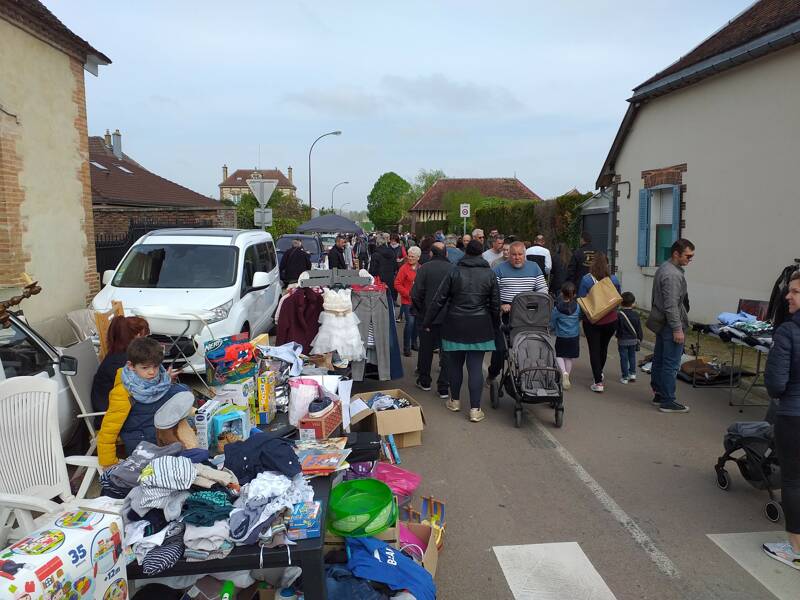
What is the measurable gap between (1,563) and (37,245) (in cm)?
903

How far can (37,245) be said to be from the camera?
32.3 ft

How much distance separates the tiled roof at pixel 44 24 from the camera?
9.00 m

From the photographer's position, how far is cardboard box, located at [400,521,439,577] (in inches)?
148

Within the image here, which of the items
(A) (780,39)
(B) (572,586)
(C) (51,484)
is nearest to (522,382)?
(B) (572,586)

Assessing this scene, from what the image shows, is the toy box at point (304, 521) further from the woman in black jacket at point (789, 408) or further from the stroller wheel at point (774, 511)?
the stroller wheel at point (774, 511)

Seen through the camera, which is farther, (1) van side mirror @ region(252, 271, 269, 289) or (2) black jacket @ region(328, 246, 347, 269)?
(2) black jacket @ region(328, 246, 347, 269)

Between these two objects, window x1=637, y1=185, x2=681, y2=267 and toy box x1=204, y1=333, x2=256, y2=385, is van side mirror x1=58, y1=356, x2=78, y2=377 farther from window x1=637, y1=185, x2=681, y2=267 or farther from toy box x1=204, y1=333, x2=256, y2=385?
window x1=637, y1=185, x2=681, y2=267

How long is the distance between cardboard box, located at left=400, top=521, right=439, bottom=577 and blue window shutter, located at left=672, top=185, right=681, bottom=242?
11.3m

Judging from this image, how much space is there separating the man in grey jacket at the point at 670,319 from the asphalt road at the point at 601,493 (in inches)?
13.3

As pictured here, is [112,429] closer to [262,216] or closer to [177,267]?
[177,267]

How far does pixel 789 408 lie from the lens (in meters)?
3.92

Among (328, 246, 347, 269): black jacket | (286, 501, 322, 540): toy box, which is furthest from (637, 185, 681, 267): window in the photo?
(286, 501, 322, 540): toy box

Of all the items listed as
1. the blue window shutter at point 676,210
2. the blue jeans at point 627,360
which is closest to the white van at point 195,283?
the blue jeans at point 627,360

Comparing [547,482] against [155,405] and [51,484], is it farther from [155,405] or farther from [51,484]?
[51,484]
